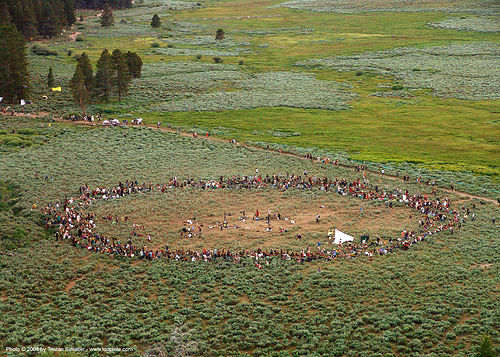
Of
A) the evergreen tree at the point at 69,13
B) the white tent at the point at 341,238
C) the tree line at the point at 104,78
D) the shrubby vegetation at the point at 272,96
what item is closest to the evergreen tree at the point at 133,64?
the tree line at the point at 104,78

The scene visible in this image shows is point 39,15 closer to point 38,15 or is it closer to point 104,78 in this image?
point 38,15

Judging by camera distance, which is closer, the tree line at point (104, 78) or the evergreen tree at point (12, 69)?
the evergreen tree at point (12, 69)

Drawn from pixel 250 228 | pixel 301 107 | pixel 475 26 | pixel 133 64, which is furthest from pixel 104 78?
pixel 475 26

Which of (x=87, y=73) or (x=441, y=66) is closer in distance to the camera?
(x=87, y=73)

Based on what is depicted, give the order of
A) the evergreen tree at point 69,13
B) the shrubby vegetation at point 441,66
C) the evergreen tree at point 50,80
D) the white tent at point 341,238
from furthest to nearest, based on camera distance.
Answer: the evergreen tree at point 69,13
the shrubby vegetation at point 441,66
the evergreen tree at point 50,80
the white tent at point 341,238

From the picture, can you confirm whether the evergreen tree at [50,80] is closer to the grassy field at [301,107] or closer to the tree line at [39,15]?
the grassy field at [301,107]

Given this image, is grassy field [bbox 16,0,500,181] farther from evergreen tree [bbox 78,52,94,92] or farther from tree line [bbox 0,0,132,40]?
tree line [bbox 0,0,132,40]

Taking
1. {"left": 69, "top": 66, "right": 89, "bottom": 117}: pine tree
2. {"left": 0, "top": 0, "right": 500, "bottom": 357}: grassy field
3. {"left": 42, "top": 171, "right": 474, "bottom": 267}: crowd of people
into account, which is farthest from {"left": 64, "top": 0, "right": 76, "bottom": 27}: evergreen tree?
{"left": 42, "top": 171, "right": 474, "bottom": 267}: crowd of people
